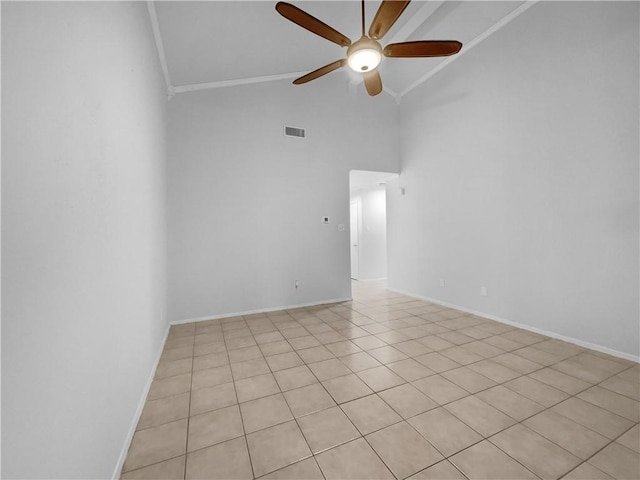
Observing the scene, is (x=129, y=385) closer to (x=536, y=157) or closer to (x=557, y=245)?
(x=557, y=245)

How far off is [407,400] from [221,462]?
52.7 inches

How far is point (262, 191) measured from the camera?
14.1ft

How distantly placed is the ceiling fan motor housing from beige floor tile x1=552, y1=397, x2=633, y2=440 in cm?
315

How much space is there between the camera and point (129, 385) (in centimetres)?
170

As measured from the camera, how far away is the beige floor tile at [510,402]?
1850 mm

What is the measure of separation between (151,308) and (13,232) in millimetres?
2073

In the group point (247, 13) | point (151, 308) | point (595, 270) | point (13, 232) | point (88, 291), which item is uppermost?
point (247, 13)

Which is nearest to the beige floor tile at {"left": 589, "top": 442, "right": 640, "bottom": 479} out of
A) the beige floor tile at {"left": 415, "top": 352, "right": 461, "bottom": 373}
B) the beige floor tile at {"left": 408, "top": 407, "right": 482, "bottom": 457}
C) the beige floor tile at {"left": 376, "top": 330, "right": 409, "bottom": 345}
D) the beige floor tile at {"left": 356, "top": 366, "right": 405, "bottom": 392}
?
the beige floor tile at {"left": 408, "top": 407, "right": 482, "bottom": 457}

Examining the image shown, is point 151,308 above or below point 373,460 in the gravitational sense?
above

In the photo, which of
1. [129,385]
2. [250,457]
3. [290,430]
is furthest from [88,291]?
[290,430]

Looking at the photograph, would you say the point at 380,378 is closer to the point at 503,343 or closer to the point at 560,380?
the point at 560,380

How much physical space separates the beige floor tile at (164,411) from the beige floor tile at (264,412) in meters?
0.44

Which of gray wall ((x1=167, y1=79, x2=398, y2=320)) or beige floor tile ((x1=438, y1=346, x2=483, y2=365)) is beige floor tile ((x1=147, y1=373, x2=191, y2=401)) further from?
beige floor tile ((x1=438, y1=346, x2=483, y2=365))

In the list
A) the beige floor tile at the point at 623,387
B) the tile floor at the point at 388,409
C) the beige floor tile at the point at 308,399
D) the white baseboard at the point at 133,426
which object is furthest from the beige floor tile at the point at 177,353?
the beige floor tile at the point at 623,387
